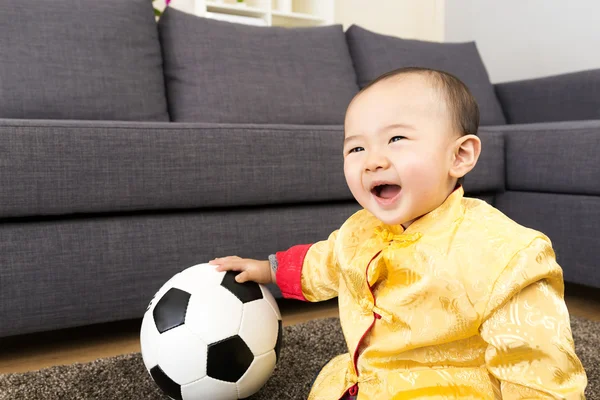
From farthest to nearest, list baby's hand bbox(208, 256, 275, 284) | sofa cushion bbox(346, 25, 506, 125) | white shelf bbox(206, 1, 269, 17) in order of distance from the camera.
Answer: white shelf bbox(206, 1, 269, 17) < sofa cushion bbox(346, 25, 506, 125) < baby's hand bbox(208, 256, 275, 284)

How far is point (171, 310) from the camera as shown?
895 millimetres

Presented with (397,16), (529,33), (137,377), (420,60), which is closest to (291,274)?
(137,377)

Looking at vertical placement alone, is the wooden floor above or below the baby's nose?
below

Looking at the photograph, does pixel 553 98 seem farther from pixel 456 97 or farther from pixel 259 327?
pixel 259 327

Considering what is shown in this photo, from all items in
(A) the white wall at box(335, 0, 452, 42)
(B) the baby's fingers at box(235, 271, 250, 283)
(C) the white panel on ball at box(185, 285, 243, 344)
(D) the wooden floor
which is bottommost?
(D) the wooden floor

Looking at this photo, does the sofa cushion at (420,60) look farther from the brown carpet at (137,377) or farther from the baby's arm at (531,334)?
the baby's arm at (531,334)

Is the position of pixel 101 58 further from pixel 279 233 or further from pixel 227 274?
pixel 227 274

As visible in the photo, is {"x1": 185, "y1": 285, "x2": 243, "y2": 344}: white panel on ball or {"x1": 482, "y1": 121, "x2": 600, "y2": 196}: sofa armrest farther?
{"x1": 482, "y1": 121, "x2": 600, "y2": 196}: sofa armrest

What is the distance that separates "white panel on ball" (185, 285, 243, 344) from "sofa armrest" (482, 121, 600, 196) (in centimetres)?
121

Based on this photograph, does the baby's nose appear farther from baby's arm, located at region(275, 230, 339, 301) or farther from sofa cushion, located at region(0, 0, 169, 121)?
sofa cushion, located at region(0, 0, 169, 121)

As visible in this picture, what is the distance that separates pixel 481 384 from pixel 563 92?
2.13 meters

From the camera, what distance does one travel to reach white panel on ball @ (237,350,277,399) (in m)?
0.89

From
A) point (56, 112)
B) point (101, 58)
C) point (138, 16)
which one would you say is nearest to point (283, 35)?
point (138, 16)

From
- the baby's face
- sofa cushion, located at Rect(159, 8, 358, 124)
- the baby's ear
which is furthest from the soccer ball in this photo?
sofa cushion, located at Rect(159, 8, 358, 124)
